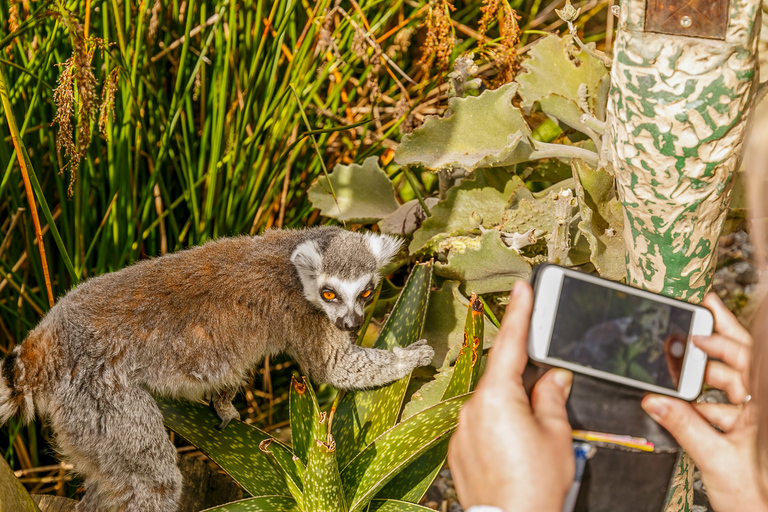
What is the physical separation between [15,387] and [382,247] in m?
1.21

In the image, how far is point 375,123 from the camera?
2854 mm

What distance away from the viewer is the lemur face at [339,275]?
207 centimetres

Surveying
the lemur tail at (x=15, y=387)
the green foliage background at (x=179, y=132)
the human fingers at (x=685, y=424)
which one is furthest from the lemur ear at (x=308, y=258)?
the human fingers at (x=685, y=424)

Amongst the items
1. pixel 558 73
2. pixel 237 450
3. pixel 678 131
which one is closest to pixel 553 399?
pixel 678 131

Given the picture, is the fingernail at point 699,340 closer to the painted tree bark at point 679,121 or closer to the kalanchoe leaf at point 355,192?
the painted tree bark at point 679,121

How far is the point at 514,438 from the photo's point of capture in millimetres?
892

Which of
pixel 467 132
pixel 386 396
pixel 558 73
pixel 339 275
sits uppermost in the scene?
pixel 558 73

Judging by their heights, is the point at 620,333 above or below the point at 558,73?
below

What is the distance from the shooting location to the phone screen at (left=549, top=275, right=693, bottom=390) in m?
1.01

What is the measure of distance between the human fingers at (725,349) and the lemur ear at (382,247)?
4.24ft

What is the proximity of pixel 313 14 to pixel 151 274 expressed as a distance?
1112mm

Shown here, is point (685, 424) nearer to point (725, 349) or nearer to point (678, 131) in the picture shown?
point (725, 349)

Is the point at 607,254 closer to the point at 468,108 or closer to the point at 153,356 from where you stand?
the point at 468,108

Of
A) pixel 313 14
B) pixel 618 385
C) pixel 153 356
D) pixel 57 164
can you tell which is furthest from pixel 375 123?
pixel 618 385
